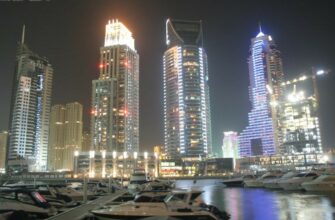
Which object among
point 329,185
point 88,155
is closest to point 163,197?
point 329,185

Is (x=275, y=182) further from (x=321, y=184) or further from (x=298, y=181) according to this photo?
(x=321, y=184)

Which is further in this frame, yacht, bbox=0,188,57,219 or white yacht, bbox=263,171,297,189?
white yacht, bbox=263,171,297,189

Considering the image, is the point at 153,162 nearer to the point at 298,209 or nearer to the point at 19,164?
the point at 19,164

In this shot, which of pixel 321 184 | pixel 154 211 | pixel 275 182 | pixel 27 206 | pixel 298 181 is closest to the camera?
pixel 154 211

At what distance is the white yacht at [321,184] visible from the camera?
5178cm

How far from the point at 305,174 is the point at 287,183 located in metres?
3.58

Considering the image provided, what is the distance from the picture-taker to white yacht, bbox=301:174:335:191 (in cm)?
5178

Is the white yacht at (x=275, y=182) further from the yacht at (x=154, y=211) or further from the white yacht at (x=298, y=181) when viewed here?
the yacht at (x=154, y=211)

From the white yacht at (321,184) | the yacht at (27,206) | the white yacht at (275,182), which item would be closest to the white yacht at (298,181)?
the white yacht at (321,184)

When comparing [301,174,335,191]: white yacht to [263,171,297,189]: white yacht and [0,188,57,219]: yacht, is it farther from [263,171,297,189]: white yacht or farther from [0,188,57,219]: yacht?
[0,188,57,219]: yacht

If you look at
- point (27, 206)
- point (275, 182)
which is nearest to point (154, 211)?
point (27, 206)

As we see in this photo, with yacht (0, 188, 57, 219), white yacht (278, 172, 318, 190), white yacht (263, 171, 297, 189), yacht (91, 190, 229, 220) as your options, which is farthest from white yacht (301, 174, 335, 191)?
yacht (0, 188, 57, 219)

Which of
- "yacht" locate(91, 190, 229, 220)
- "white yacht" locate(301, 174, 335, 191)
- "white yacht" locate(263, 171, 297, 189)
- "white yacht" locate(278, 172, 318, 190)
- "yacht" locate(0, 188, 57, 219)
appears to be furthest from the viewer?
"white yacht" locate(263, 171, 297, 189)

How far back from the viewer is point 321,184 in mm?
52156
